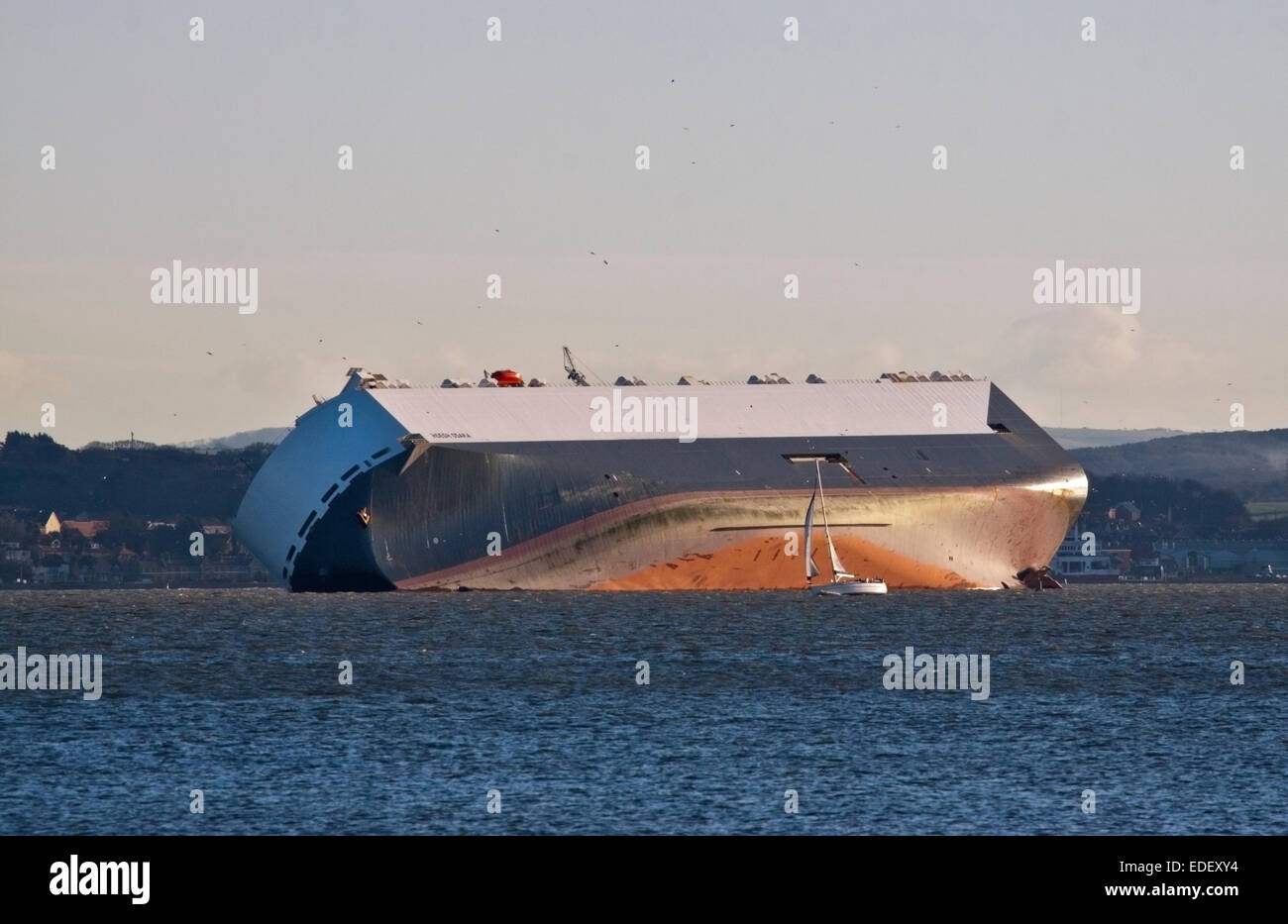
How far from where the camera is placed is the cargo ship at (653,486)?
365ft

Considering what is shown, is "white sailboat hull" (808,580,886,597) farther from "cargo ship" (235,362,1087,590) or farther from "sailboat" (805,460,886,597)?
"cargo ship" (235,362,1087,590)

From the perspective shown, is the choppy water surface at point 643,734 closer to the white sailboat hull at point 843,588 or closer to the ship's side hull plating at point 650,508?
the ship's side hull plating at point 650,508

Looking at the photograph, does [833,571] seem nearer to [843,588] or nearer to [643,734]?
[843,588]

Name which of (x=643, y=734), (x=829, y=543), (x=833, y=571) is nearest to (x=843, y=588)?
(x=829, y=543)

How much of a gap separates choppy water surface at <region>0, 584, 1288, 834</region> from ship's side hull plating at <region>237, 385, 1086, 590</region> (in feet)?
78.4

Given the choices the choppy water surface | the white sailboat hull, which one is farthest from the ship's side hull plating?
the choppy water surface

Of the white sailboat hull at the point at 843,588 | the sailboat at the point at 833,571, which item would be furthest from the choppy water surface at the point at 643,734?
the sailboat at the point at 833,571

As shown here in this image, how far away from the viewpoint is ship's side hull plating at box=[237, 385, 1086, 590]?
4360 inches

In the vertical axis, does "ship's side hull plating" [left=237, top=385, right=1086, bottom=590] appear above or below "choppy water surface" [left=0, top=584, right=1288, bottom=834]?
above

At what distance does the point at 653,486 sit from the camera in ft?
389

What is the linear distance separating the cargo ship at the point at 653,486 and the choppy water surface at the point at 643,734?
24.3 metres

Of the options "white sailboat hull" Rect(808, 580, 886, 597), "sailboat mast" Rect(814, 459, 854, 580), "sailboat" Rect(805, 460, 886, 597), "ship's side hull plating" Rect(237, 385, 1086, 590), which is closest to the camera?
"ship's side hull plating" Rect(237, 385, 1086, 590)
